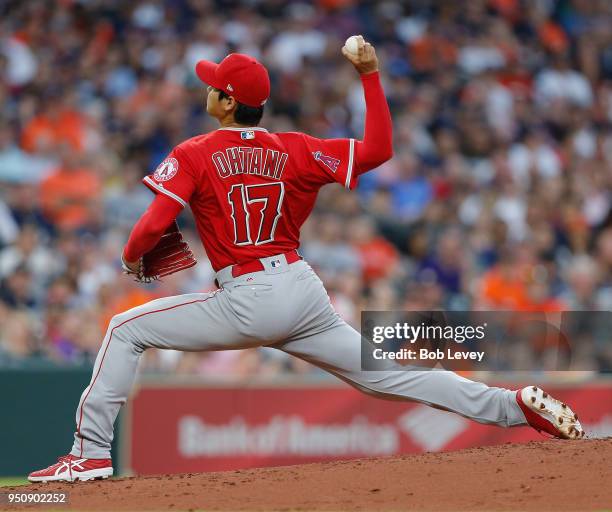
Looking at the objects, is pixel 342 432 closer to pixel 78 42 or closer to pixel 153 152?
pixel 153 152

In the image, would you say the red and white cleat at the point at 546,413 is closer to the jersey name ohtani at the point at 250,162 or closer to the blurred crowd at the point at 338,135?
the jersey name ohtani at the point at 250,162

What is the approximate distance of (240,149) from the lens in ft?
17.2

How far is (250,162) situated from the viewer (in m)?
5.21

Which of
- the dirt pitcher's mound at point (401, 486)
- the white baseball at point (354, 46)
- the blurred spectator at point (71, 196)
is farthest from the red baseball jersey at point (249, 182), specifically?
the blurred spectator at point (71, 196)

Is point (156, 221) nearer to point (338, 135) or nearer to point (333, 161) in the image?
point (333, 161)

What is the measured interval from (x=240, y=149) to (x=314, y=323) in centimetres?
83

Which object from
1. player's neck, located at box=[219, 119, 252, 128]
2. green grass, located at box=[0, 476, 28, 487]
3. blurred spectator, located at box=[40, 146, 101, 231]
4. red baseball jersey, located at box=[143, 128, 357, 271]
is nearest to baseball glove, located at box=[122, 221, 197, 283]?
red baseball jersey, located at box=[143, 128, 357, 271]

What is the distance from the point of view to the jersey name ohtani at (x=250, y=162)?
5184 mm

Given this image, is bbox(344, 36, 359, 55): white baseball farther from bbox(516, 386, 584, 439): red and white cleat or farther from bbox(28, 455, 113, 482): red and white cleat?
bbox(28, 455, 113, 482): red and white cleat

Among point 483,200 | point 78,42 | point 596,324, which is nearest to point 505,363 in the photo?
point 596,324

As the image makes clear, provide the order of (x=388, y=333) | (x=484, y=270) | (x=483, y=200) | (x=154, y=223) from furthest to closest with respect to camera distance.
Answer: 1. (x=483, y=200)
2. (x=484, y=270)
3. (x=388, y=333)
4. (x=154, y=223)

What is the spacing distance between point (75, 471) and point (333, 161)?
5.85ft

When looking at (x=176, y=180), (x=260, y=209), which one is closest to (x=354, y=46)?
(x=260, y=209)

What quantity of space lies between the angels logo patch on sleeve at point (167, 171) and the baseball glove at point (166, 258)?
36 cm
